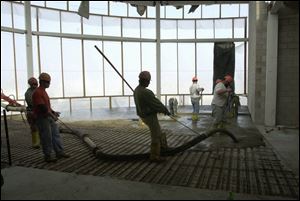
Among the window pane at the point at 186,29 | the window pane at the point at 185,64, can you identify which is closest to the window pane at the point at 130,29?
the window pane at the point at 186,29

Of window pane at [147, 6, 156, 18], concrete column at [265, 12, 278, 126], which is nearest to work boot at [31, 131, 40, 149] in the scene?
concrete column at [265, 12, 278, 126]

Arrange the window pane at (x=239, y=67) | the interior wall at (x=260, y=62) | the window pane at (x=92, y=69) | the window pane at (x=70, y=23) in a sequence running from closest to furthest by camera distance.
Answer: the interior wall at (x=260, y=62), the window pane at (x=70, y=23), the window pane at (x=92, y=69), the window pane at (x=239, y=67)

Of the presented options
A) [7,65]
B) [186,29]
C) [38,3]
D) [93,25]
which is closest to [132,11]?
[93,25]

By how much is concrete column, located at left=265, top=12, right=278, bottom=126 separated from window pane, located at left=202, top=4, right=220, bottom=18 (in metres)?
7.97

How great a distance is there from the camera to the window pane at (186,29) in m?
16.0

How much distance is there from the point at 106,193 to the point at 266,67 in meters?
6.23

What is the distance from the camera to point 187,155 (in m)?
5.65

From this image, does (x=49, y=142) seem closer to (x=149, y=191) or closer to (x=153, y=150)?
(x=153, y=150)

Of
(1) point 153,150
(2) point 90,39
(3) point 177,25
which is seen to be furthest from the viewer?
(3) point 177,25

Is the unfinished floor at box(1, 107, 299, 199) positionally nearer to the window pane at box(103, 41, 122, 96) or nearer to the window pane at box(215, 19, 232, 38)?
the window pane at box(103, 41, 122, 96)

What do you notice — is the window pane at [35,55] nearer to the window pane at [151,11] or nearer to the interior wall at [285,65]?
the window pane at [151,11]

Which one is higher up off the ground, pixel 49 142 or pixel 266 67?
pixel 266 67

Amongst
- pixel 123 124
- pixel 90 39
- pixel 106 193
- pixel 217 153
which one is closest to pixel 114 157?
pixel 106 193

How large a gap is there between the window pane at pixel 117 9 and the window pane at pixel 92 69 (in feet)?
5.91
